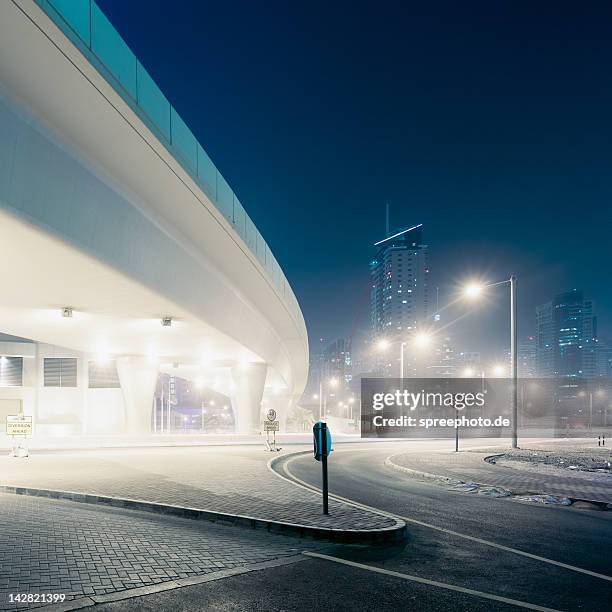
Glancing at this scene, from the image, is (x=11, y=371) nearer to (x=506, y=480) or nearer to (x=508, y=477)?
(x=508, y=477)

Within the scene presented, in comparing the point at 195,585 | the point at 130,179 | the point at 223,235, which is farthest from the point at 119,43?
the point at 195,585

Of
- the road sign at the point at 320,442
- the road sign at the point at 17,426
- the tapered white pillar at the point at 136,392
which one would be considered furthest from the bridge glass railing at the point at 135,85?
the tapered white pillar at the point at 136,392

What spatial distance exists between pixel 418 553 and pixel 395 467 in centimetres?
1020

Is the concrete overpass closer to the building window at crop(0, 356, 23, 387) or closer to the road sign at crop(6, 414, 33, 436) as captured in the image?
the road sign at crop(6, 414, 33, 436)

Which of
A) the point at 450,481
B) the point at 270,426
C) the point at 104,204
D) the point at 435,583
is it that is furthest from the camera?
the point at 270,426

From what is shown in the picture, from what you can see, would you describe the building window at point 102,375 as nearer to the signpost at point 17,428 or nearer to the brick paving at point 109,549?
the signpost at point 17,428

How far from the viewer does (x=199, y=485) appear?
39.9ft

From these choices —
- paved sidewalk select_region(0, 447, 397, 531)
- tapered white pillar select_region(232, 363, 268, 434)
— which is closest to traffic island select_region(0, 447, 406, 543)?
paved sidewalk select_region(0, 447, 397, 531)

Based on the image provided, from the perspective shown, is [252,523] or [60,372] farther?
[60,372]

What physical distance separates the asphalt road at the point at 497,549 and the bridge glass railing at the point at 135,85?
28.4 feet

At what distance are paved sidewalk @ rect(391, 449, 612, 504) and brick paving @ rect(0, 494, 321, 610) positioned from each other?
24.8 ft

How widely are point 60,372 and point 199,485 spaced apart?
127 feet

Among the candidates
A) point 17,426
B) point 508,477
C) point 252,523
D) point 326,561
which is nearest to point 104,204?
point 252,523

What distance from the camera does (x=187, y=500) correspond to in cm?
1002
